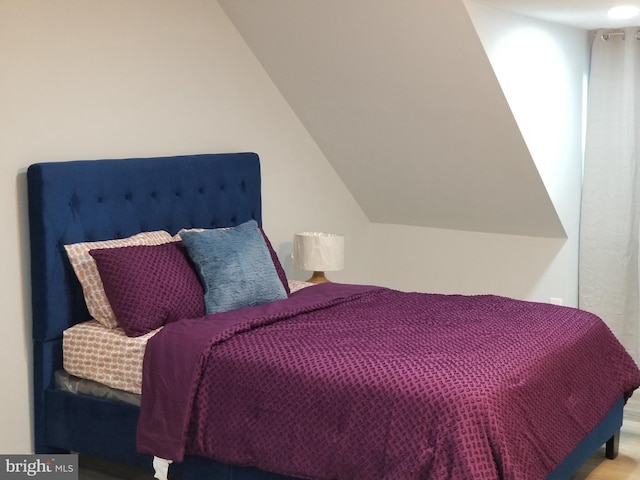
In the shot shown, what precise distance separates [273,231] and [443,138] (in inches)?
41.1

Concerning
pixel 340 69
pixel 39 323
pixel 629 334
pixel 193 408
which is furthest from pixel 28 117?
pixel 629 334

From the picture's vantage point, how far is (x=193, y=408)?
3207 mm

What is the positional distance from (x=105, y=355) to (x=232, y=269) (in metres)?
0.65

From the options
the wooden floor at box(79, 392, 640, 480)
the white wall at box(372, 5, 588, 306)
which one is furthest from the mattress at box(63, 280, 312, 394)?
the white wall at box(372, 5, 588, 306)

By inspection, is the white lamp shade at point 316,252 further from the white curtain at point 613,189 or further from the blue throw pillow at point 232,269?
the white curtain at point 613,189

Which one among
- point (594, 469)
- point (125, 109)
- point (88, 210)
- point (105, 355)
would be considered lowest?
point (594, 469)

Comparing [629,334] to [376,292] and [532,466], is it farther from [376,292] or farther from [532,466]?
[532,466]

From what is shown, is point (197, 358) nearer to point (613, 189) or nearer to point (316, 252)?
point (316, 252)

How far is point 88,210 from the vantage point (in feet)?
12.4

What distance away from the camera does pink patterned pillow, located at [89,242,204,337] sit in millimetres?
3518

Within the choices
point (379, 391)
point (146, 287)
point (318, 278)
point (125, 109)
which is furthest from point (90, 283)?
point (318, 278)

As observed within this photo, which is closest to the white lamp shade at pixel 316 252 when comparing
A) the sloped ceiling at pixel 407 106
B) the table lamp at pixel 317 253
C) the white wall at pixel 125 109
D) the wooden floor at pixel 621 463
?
the table lamp at pixel 317 253

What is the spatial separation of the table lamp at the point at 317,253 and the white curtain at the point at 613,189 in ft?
4.83

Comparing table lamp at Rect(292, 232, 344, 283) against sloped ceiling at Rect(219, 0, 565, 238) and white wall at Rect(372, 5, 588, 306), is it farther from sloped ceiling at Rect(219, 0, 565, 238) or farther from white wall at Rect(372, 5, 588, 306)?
white wall at Rect(372, 5, 588, 306)
